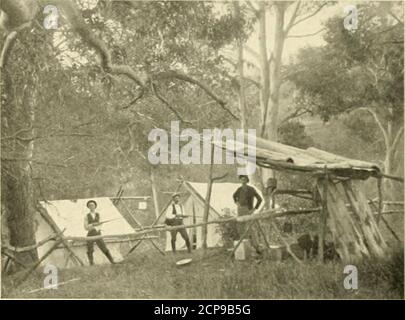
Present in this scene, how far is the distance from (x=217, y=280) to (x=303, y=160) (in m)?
2.17

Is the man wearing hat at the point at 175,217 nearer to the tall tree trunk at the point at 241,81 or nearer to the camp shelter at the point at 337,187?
the camp shelter at the point at 337,187

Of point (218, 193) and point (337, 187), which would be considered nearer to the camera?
point (337, 187)

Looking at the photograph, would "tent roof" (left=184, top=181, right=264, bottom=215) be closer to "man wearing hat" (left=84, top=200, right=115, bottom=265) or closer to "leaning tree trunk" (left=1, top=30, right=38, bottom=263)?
"man wearing hat" (left=84, top=200, right=115, bottom=265)

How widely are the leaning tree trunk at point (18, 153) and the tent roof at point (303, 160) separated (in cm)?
299

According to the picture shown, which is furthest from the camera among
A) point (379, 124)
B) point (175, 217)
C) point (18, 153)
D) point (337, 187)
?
point (175, 217)

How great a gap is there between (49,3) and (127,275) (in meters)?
4.31

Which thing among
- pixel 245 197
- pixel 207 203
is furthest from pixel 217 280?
pixel 245 197

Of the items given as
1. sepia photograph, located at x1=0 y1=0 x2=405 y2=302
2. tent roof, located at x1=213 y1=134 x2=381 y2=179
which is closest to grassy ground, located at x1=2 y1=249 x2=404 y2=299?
sepia photograph, located at x1=0 y1=0 x2=405 y2=302

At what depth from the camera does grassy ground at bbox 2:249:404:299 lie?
8.40 meters

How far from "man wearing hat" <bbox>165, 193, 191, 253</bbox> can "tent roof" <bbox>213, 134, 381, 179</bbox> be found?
45.4 inches

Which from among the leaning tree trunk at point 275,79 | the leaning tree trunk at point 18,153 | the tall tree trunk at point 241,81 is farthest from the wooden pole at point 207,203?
the leaning tree trunk at point 18,153

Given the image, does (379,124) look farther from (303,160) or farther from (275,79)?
(275,79)

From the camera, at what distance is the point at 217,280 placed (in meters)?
8.66
